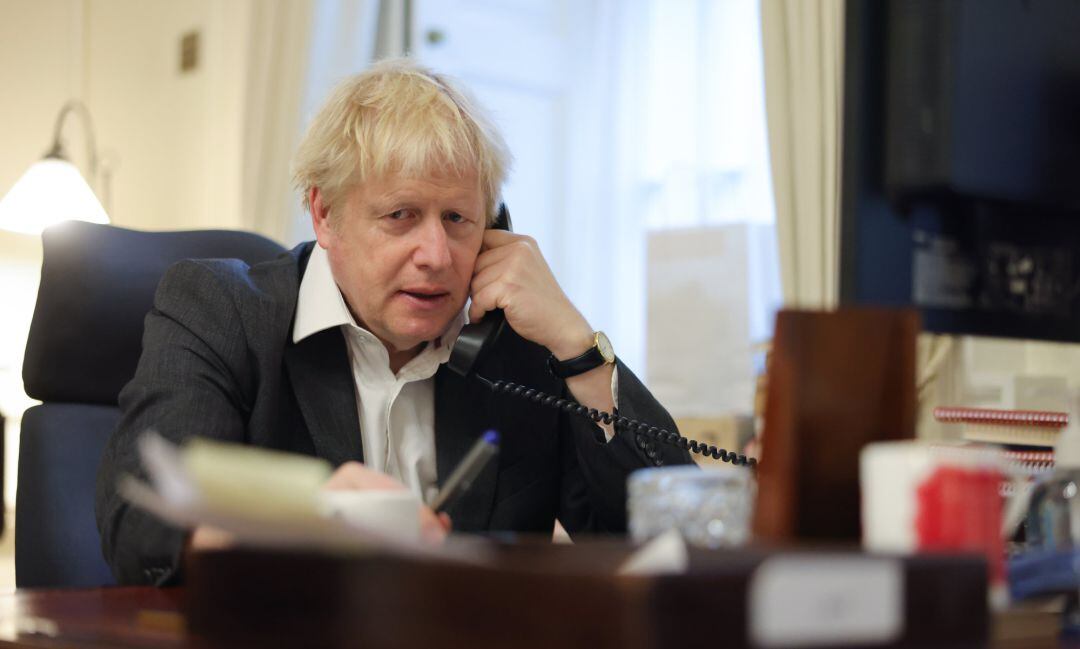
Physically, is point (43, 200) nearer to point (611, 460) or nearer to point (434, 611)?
point (611, 460)

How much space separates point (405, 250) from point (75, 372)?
1.57 feet

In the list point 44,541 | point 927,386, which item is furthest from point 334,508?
point 927,386

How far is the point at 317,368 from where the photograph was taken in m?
1.37

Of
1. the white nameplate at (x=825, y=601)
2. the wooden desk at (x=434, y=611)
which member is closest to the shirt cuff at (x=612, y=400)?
the wooden desk at (x=434, y=611)

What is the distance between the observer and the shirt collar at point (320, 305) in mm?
1354

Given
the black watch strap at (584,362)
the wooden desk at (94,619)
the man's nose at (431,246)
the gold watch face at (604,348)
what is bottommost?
the wooden desk at (94,619)

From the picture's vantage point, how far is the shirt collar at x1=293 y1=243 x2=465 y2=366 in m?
1.35

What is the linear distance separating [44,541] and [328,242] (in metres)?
0.49

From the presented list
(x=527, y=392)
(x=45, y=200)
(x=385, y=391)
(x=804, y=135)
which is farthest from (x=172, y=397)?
(x=45, y=200)

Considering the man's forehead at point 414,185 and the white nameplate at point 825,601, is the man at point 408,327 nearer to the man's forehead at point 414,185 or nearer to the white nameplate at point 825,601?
the man's forehead at point 414,185

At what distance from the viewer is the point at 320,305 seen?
137cm

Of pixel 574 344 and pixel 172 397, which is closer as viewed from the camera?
pixel 172 397

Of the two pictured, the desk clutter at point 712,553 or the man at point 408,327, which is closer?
the desk clutter at point 712,553

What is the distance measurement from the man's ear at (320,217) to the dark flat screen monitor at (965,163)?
838 millimetres
